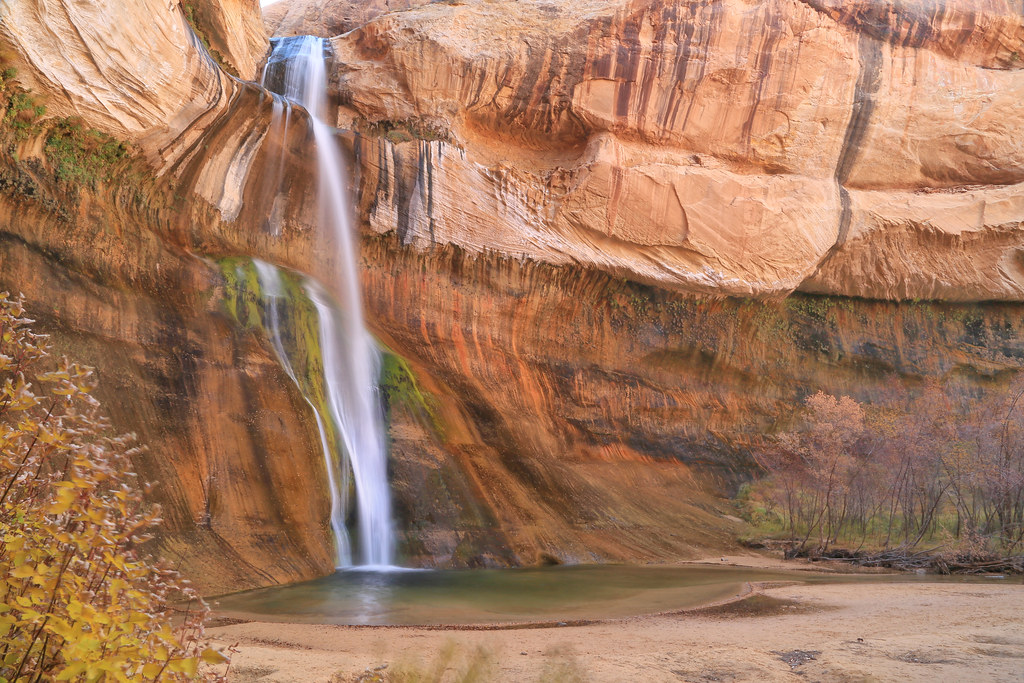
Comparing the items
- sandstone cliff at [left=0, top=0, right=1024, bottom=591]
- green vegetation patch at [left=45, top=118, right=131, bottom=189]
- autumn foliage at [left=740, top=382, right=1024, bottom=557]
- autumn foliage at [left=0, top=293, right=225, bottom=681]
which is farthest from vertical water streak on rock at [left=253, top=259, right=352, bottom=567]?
autumn foliage at [left=0, top=293, right=225, bottom=681]

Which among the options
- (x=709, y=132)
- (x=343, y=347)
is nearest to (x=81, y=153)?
(x=343, y=347)

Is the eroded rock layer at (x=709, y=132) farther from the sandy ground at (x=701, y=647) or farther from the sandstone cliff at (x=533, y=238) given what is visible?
the sandy ground at (x=701, y=647)

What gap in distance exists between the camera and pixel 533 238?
16.7m

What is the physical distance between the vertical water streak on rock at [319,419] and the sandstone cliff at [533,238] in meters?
0.27

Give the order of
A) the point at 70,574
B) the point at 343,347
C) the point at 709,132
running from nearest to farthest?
the point at 70,574
the point at 343,347
the point at 709,132

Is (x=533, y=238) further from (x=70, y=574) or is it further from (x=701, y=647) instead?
(x=70, y=574)

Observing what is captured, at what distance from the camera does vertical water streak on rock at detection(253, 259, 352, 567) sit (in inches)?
445

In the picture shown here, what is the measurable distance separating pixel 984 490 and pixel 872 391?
26.4ft

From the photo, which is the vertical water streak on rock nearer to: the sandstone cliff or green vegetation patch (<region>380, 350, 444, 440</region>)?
the sandstone cliff

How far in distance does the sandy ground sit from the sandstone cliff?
444cm

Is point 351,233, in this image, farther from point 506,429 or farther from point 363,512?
point 363,512

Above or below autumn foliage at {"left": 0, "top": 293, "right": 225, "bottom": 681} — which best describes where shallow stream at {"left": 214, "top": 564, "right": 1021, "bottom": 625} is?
below

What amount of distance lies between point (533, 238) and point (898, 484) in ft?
28.2

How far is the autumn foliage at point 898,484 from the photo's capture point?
12.3 metres
